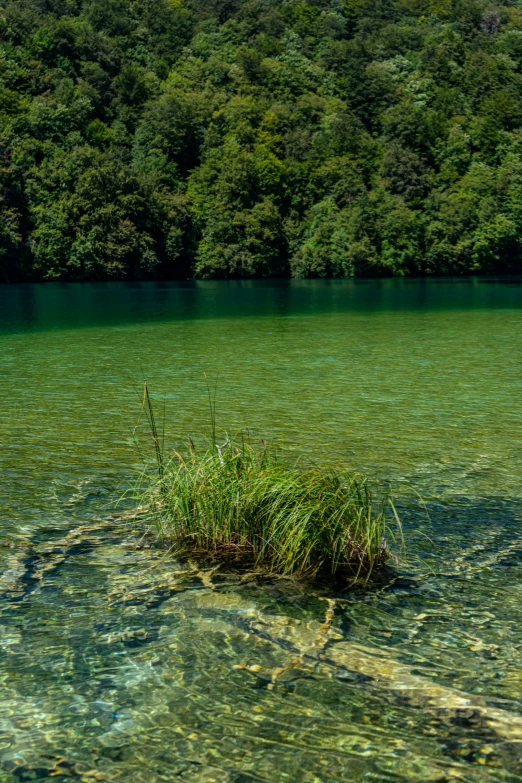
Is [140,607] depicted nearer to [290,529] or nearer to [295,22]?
[290,529]

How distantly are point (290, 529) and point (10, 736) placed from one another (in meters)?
2.95

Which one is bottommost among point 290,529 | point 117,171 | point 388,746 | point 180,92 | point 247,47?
point 388,746

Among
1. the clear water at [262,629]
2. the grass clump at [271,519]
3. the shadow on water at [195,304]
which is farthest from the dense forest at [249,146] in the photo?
the grass clump at [271,519]

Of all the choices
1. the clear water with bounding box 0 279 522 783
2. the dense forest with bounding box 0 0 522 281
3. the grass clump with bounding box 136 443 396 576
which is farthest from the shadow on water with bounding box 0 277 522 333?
the dense forest with bounding box 0 0 522 281

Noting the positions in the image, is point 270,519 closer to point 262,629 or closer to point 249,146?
point 262,629

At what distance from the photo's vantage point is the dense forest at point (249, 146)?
8769cm

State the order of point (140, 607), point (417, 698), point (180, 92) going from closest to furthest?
point (417, 698)
point (140, 607)
point (180, 92)

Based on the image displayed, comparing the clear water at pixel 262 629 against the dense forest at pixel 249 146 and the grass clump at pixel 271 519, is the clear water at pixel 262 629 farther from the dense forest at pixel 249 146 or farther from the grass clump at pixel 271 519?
the dense forest at pixel 249 146

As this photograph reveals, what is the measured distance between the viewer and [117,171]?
88.3 m

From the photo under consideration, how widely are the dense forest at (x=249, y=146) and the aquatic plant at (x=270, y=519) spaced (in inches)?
2984

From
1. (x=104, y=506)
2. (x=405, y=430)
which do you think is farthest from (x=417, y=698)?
(x=405, y=430)

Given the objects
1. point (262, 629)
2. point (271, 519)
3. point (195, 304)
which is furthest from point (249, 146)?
point (262, 629)

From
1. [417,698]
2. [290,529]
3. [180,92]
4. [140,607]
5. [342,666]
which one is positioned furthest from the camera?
[180,92]

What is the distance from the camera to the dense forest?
8769cm
